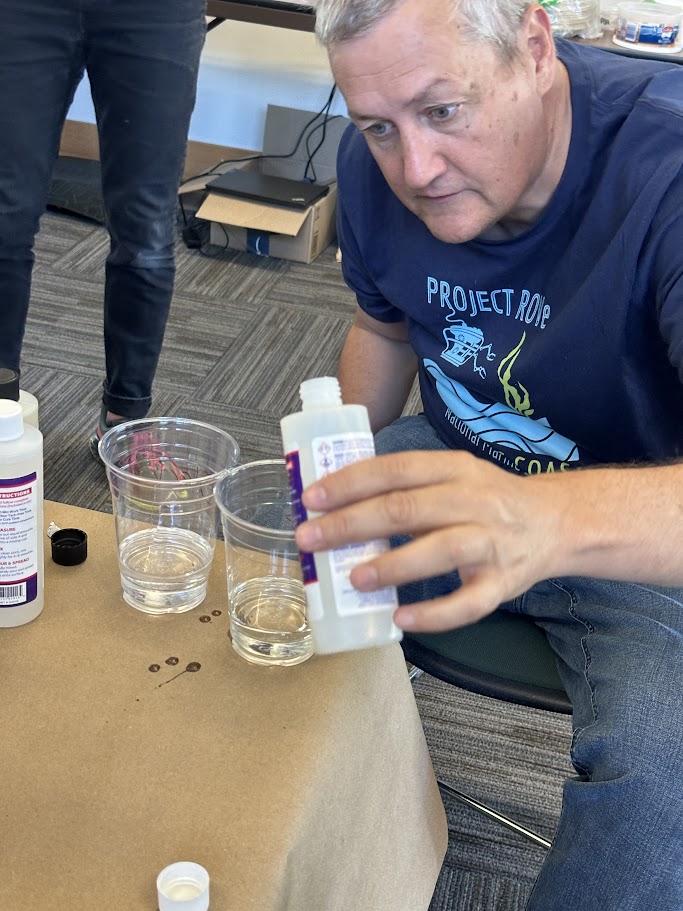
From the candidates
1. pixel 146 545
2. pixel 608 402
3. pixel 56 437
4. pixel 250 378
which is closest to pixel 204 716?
pixel 146 545

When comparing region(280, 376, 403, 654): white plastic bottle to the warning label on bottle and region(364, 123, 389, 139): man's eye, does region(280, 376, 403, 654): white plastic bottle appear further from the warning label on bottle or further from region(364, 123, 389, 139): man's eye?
region(364, 123, 389, 139): man's eye

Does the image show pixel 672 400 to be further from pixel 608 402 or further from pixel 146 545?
pixel 146 545

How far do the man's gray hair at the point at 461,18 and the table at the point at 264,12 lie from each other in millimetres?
1924

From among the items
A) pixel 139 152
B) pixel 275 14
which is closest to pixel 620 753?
pixel 139 152

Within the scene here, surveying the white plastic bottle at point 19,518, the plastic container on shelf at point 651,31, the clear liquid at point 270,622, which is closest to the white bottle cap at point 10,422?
the white plastic bottle at point 19,518

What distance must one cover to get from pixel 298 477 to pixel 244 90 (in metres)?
3.38

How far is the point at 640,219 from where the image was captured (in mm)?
1071

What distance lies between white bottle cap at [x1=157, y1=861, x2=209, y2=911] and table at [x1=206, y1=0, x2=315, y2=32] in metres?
2.57

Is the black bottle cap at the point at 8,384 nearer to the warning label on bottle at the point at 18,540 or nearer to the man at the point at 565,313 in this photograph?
the warning label on bottle at the point at 18,540

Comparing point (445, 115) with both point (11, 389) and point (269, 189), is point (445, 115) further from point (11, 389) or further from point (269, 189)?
point (269, 189)

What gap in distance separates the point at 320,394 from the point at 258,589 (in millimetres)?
277

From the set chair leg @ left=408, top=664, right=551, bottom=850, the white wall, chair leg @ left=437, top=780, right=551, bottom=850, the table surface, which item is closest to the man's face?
chair leg @ left=408, top=664, right=551, bottom=850

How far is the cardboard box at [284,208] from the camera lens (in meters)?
3.38

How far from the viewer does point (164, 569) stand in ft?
3.41
